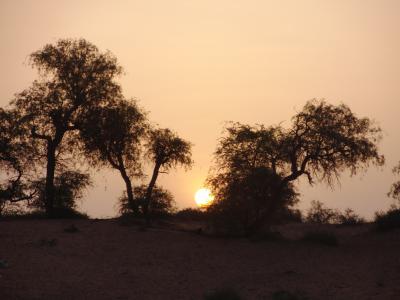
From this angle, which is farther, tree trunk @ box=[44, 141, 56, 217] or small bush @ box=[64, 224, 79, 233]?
tree trunk @ box=[44, 141, 56, 217]

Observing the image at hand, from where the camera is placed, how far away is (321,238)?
102 feet

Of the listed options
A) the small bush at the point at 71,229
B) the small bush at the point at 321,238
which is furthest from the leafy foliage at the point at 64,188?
the small bush at the point at 321,238

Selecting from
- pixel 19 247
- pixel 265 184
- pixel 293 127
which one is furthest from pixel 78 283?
pixel 293 127

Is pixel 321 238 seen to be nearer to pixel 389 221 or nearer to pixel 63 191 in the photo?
pixel 389 221

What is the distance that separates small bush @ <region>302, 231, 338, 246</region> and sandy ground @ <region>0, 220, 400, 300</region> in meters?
0.65

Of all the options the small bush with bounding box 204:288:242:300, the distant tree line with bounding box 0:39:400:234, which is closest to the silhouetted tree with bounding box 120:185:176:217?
the distant tree line with bounding box 0:39:400:234

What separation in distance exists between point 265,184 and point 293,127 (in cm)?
359

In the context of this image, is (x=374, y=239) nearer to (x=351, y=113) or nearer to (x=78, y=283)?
(x=351, y=113)

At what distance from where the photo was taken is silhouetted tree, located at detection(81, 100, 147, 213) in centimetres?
3769

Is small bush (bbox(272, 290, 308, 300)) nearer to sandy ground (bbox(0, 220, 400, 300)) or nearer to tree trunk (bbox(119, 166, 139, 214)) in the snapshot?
sandy ground (bbox(0, 220, 400, 300))

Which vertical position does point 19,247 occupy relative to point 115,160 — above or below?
below

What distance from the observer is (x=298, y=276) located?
2323 cm

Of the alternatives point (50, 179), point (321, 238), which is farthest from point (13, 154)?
point (321, 238)

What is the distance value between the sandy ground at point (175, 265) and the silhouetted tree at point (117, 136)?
6.12 metres
